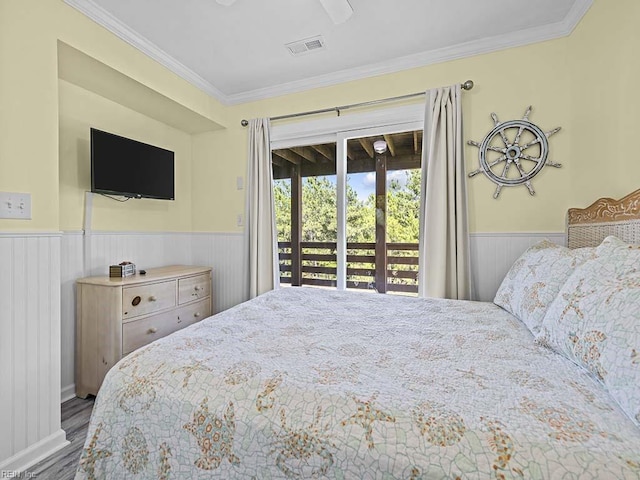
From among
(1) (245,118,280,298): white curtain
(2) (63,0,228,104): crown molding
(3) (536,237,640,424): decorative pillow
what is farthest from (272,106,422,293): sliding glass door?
(3) (536,237,640,424): decorative pillow

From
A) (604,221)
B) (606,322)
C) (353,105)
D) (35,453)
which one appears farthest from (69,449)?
(604,221)

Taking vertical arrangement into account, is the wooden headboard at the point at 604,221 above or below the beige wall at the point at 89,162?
below

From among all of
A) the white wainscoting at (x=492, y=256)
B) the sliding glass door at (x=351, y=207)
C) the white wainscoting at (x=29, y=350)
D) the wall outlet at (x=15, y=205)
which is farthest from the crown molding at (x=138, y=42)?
the white wainscoting at (x=492, y=256)

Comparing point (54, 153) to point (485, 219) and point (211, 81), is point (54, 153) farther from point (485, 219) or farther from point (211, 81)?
point (485, 219)

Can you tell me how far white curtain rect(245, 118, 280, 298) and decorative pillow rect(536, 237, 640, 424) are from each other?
232cm

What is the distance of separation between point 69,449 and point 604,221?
320 centimetres

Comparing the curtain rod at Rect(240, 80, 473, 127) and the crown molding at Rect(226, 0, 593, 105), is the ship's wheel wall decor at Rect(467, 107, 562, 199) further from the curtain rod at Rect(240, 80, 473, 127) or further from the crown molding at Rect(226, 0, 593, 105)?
the crown molding at Rect(226, 0, 593, 105)

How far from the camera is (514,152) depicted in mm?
2299

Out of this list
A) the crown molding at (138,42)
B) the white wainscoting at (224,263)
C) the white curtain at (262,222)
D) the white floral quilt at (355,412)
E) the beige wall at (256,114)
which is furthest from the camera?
the white wainscoting at (224,263)

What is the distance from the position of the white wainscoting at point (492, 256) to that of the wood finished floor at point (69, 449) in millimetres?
2741

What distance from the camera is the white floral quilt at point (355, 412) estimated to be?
658 millimetres

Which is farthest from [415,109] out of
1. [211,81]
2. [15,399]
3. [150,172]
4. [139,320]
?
[15,399]

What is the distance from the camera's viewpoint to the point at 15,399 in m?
1.52

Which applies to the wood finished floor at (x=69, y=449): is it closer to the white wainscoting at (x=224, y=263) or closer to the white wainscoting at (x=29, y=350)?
the white wainscoting at (x=29, y=350)
